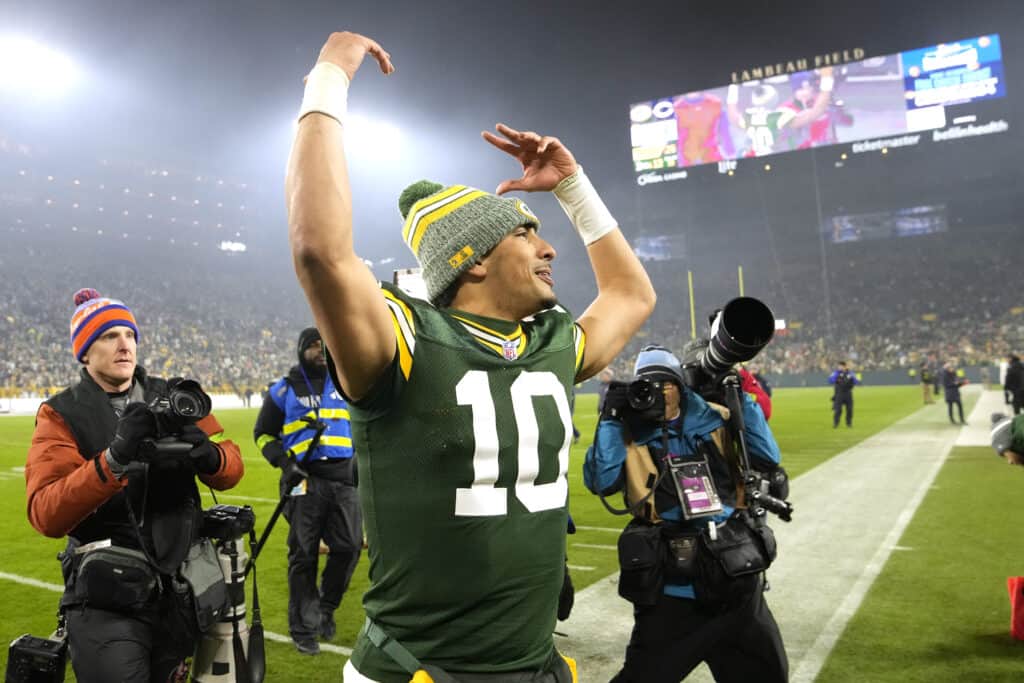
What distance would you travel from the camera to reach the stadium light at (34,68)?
4303cm

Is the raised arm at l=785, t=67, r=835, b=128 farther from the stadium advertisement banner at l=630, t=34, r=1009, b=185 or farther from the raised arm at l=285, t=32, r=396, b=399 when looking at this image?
the raised arm at l=285, t=32, r=396, b=399

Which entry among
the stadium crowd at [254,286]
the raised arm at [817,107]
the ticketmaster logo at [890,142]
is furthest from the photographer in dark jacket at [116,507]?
the ticketmaster logo at [890,142]

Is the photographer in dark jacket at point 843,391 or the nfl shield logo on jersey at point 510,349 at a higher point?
the nfl shield logo on jersey at point 510,349

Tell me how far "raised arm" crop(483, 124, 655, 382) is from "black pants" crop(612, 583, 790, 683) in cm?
140

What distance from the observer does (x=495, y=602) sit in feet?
4.78

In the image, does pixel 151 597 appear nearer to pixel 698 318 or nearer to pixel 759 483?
pixel 759 483

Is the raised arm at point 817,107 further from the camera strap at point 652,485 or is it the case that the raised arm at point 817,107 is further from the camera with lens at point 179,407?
the camera with lens at point 179,407

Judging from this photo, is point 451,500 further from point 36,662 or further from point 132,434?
point 36,662

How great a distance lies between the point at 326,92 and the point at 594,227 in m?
0.99

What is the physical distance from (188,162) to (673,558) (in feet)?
228

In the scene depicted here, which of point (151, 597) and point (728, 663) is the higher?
point (151, 597)

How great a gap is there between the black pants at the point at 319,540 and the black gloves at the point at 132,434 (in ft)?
9.39

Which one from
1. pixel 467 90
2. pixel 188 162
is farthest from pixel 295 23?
pixel 188 162

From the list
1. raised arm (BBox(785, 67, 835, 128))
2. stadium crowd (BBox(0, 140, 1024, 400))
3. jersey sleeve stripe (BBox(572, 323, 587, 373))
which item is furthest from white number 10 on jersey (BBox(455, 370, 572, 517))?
raised arm (BBox(785, 67, 835, 128))
